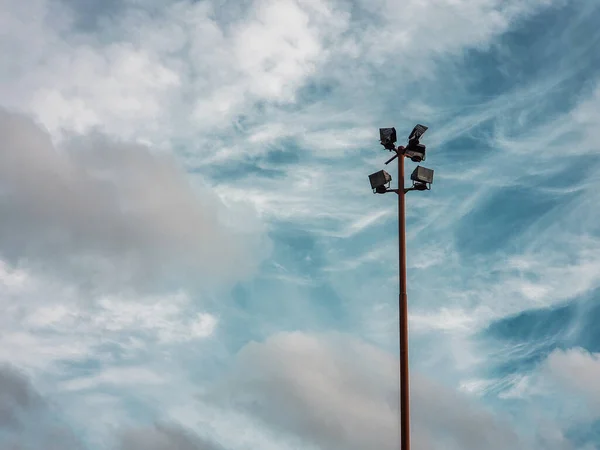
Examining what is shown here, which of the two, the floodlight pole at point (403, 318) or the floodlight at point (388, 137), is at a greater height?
the floodlight at point (388, 137)

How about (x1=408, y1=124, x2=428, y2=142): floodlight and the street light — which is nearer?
the street light

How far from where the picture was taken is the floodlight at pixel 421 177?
21266mm

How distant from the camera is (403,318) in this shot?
19094 mm

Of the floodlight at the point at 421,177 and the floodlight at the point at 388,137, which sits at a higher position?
the floodlight at the point at 388,137

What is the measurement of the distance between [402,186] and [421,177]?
670 millimetres

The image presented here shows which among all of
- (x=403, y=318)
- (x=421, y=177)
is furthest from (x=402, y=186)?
(x=403, y=318)

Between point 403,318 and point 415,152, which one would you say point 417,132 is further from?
point 403,318

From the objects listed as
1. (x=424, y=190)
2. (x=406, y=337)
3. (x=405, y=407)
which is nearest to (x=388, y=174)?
(x=424, y=190)

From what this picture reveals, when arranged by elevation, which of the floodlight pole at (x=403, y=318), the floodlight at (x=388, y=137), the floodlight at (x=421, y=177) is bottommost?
the floodlight pole at (x=403, y=318)

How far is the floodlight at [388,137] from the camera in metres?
22.1

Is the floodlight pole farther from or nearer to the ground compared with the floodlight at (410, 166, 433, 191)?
nearer to the ground

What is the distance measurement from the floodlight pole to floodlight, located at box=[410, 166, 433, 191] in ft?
1.34

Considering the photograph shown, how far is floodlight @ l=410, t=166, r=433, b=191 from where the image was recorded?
21.3 meters

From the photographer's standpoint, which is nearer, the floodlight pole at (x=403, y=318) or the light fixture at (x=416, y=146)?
the floodlight pole at (x=403, y=318)
